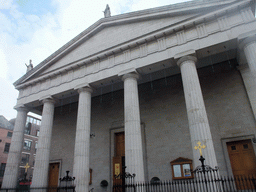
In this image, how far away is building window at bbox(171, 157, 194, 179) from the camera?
16.0 meters

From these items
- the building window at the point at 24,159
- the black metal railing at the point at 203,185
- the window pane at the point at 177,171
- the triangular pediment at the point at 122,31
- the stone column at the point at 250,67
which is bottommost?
the black metal railing at the point at 203,185

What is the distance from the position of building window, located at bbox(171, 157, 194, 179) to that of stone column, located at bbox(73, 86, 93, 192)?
6519 millimetres

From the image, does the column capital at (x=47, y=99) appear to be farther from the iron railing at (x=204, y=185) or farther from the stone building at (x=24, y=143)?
the stone building at (x=24, y=143)

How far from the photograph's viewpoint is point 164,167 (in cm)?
1711

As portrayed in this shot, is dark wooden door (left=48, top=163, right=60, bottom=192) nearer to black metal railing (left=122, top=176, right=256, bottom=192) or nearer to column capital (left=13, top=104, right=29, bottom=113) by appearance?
column capital (left=13, top=104, right=29, bottom=113)

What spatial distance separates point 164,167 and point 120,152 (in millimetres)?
4410

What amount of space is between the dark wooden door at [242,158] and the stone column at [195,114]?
4655 mm

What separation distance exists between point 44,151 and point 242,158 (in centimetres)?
1502

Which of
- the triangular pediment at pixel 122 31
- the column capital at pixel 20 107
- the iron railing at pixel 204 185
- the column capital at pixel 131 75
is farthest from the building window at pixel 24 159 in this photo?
the column capital at pixel 131 75

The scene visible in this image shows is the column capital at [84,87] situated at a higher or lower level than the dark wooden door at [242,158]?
higher

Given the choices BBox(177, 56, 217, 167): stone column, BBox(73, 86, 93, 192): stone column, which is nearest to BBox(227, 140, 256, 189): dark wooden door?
BBox(177, 56, 217, 167): stone column

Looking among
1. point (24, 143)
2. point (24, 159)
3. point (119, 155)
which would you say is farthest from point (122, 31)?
point (24, 143)

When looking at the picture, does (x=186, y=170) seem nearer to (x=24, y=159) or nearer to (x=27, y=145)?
(x=24, y=159)

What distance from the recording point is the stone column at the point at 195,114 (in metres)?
11.7
